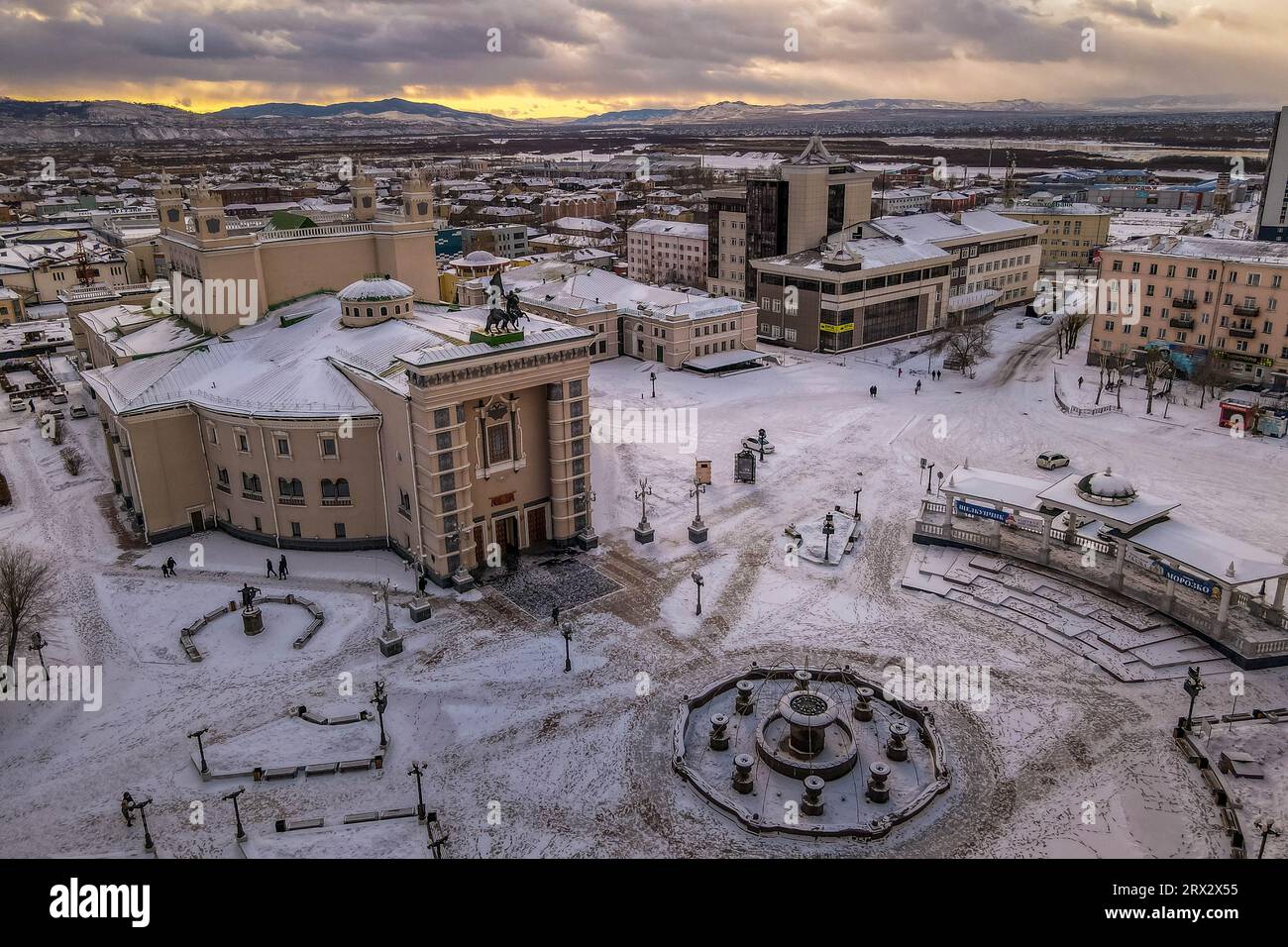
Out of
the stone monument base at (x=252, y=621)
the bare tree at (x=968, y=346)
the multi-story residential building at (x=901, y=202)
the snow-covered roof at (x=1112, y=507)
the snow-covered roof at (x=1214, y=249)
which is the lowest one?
the stone monument base at (x=252, y=621)

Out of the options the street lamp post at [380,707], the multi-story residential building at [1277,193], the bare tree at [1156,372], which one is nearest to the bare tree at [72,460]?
the street lamp post at [380,707]

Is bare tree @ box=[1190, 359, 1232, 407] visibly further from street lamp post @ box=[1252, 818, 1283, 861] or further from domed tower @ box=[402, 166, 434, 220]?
domed tower @ box=[402, 166, 434, 220]

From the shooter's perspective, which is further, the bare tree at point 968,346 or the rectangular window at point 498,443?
the bare tree at point 968,346

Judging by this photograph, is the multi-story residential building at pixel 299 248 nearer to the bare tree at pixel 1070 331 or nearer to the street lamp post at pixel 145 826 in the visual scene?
the street lamp post at pixel 145 826

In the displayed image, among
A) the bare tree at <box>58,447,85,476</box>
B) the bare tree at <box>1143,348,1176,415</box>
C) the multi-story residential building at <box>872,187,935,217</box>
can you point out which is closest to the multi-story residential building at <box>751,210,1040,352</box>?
the bare tree at <box>1143,348,1176,415</box>
